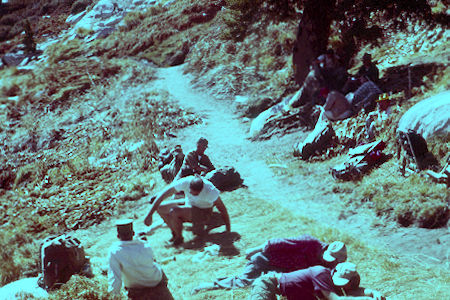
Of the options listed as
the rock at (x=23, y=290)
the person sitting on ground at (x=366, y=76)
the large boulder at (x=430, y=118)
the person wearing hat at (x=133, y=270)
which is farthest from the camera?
the person sitting on ground at (x=366, y=76)

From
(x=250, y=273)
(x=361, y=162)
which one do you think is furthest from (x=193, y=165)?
(x=250, y=273)

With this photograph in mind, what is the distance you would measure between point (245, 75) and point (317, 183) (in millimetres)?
7250

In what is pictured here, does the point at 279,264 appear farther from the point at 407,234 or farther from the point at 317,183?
the point at 317,183

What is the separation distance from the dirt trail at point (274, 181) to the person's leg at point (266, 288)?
1.85m

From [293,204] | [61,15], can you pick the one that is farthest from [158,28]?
[293,204]

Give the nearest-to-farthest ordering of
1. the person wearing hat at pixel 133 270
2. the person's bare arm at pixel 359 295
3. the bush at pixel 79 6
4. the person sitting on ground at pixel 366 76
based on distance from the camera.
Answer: the person's bare arm at pixel 359 295
the person wearing hat at pixel 133 270
the bush at pixel 79 6
the person sitting on ground at pixel 366 76

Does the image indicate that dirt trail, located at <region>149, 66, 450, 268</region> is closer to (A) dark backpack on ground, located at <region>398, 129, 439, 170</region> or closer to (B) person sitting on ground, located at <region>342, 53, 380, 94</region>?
(A) dark backpack on ground, located at <region>398, 129, 439, 170</region>

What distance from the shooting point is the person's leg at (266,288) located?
462cm

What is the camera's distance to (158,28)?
37.0ft

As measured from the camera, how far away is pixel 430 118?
801 centimetres

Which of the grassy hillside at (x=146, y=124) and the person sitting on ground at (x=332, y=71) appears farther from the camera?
the person sitting on ground at (x=332, y=71)

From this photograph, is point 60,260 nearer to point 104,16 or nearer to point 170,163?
point 170,163

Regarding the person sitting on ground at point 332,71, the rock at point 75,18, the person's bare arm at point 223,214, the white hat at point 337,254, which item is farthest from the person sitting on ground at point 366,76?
the white hat at point 337,254

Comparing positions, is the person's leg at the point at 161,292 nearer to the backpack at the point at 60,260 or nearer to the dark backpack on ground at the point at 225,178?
the backpack at the point at 60,260
